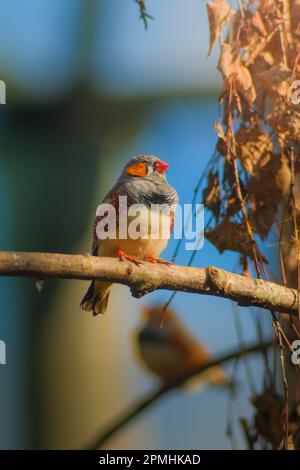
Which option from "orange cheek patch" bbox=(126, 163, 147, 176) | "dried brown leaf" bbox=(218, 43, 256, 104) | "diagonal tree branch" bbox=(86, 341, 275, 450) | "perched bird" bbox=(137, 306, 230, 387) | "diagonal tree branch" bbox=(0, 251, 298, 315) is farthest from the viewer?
"perched bird" bbox=(137, 306, 230, 387)

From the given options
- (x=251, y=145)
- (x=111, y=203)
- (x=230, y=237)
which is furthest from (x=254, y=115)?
(x=111, y=203)

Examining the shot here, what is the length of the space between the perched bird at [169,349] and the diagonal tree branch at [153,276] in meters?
2.25

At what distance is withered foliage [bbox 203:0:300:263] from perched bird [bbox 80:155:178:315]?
1.47 feet

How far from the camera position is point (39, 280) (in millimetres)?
2143

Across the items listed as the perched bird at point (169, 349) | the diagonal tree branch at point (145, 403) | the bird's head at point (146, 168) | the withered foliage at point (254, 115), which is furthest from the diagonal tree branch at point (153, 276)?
the perched bird at point (169, 349)

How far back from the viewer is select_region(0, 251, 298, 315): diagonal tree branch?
2055mm

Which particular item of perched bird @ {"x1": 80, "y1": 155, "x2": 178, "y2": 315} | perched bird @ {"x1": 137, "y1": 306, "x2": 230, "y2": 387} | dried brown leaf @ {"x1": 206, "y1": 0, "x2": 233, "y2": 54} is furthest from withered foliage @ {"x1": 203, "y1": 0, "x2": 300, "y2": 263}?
perched bird @ {"x1": 137, "y1": 306, "x2": 230, "y2": 387}

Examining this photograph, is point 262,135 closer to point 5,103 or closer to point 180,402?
point 5,103

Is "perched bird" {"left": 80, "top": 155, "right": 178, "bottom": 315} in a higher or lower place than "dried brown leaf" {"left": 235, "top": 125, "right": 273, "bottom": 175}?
lower

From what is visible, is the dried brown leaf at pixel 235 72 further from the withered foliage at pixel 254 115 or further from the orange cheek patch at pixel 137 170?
the orange cheek patch at pixel 137 170

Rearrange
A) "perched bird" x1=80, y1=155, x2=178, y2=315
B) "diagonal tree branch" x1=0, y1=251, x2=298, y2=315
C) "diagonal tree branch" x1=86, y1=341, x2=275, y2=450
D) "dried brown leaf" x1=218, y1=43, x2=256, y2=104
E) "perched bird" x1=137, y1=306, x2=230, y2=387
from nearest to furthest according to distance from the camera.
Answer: "diagonal tree branch" x1=0, y1=251, x2=298, y2=315 → "dried brown leaf" x1=218, y1=43, x2=256, y2=104 → "perched bird" x1=80, y1=155, x2=178, y2=315 → "diagonal tree branch" x1=86, y1=341, x2=275, y2=450 → "perched bird" x1=137, y1=306, x2=230, y2=387

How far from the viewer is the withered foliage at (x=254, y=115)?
8.73 feet

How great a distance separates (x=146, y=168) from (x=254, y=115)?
75 centimetres

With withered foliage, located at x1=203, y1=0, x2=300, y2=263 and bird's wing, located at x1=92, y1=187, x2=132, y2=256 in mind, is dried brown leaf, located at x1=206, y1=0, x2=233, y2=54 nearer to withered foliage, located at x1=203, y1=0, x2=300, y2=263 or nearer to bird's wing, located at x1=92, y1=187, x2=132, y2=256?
withered foliage, located at x1=203, y1=0, x2=300, y2=263
